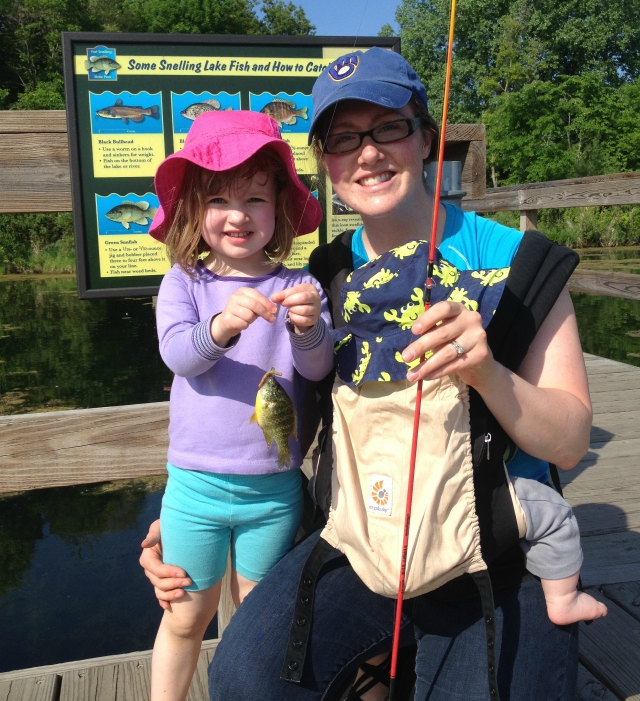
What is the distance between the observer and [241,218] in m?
1.90

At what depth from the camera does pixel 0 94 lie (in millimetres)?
33531

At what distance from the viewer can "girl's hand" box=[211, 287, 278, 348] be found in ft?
5.38

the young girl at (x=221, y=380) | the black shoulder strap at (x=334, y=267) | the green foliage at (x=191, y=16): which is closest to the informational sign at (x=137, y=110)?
the black shoulder strap at (x=334, y=267)

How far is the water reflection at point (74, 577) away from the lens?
435cm

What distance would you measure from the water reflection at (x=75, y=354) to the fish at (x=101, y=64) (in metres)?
5.46

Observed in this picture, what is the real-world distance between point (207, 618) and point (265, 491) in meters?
0.45

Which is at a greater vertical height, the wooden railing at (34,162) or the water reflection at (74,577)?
the wooden railing at (34,162)

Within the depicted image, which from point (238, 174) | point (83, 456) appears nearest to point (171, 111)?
point (238, 174)

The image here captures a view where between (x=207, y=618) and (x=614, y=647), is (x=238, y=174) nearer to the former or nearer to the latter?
(x=207, y=618)

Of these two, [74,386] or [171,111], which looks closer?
[171,111]

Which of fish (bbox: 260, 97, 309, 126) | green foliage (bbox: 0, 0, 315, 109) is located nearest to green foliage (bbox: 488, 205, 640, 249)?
green foliage (bbox: 0, 0, 315, 109)

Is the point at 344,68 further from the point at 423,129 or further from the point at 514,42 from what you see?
the point at 514,42

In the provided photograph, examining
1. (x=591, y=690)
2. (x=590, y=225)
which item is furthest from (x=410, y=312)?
(x=590, y=225)

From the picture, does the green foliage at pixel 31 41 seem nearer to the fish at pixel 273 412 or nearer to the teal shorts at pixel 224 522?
the teal shorts at pixel 224 522
